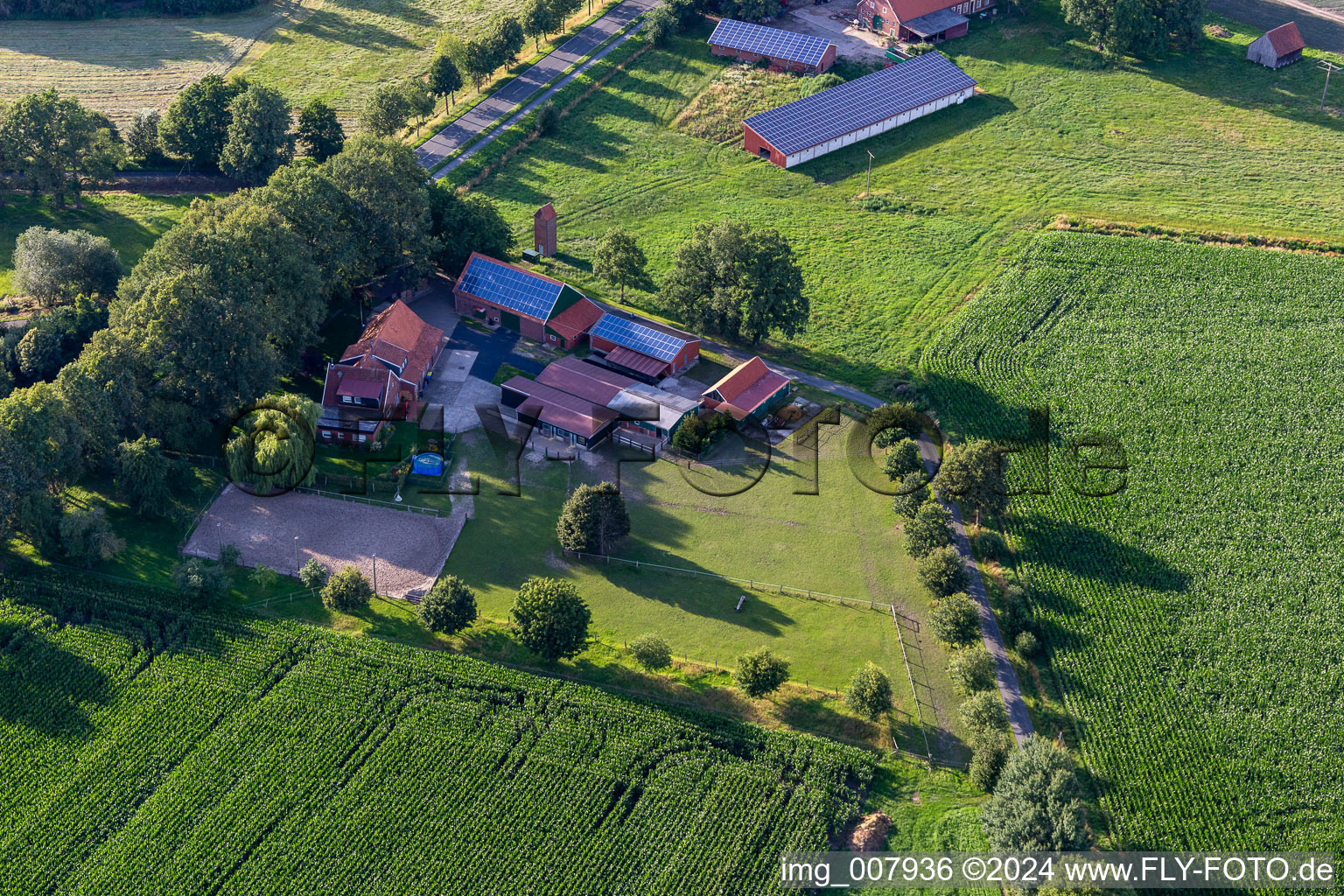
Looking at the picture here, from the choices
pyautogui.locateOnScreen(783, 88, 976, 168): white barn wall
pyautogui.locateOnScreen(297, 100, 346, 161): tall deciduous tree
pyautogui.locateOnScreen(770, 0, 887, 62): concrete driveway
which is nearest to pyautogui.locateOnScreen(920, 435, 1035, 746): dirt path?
pyautogui.locateOnScreen(783, 88, 976, 168): white barn wall

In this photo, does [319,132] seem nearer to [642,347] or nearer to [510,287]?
[510,287]

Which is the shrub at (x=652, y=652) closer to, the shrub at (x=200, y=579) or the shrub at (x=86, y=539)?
the shrub at (x=200, y=579)

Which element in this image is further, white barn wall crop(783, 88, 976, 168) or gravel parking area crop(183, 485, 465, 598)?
white barn wall crop(783, 88, 976, 168)

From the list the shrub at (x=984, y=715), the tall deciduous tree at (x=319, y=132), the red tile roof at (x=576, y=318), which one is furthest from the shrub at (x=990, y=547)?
the tall deciduous tree at (x=319, y=132)

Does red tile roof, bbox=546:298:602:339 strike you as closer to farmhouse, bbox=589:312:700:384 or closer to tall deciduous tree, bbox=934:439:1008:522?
farmhouse, bbox=589:312:700:384

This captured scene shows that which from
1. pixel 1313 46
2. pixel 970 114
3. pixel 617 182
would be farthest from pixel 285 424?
pixel 1313 46

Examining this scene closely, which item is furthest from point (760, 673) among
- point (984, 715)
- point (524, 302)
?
point (524, 302)

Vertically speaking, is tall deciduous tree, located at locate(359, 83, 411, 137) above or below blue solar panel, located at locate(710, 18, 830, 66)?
below
